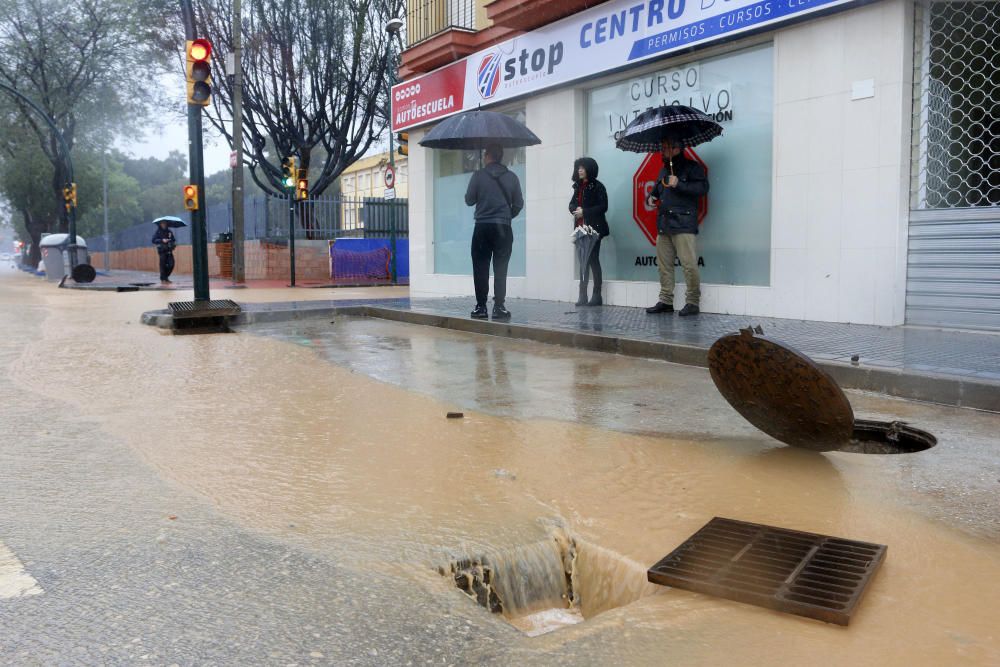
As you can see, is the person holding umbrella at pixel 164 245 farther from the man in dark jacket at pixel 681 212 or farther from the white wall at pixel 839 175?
the white wall at pixel 839 175

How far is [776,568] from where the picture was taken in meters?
2.52

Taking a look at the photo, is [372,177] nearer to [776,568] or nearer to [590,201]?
[590,201]

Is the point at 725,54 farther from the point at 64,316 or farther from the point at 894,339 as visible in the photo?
the point at 64,316

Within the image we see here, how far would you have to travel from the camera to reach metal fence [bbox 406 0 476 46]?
586 inches

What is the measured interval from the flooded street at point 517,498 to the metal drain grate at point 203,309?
12.1 ft

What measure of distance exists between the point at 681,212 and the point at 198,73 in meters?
6.36

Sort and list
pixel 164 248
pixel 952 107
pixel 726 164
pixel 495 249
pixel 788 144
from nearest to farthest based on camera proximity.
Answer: pixel 952 107 → pixel 788 144 → pixel 495 249 → pixel 726 164 → pixel 164 248

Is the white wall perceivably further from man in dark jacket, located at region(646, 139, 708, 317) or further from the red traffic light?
the red traffic light

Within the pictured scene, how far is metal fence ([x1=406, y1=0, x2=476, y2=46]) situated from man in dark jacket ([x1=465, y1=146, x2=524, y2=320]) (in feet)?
18.6

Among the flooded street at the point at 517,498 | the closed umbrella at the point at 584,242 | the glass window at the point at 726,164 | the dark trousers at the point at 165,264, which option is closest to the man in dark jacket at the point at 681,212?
the glass window at the point at 726,164

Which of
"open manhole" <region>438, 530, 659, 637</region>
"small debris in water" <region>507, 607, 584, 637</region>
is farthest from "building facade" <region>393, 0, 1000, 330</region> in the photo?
"small debris in water" <region>507, 607, 584, 637</region>

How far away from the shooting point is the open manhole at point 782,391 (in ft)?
11.6

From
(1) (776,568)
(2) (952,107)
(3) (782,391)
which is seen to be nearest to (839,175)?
(2) (952,107)

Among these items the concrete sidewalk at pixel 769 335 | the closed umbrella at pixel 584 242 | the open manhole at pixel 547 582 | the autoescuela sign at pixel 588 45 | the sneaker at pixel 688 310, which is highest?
the autoescuela sign at pixel 588 45
